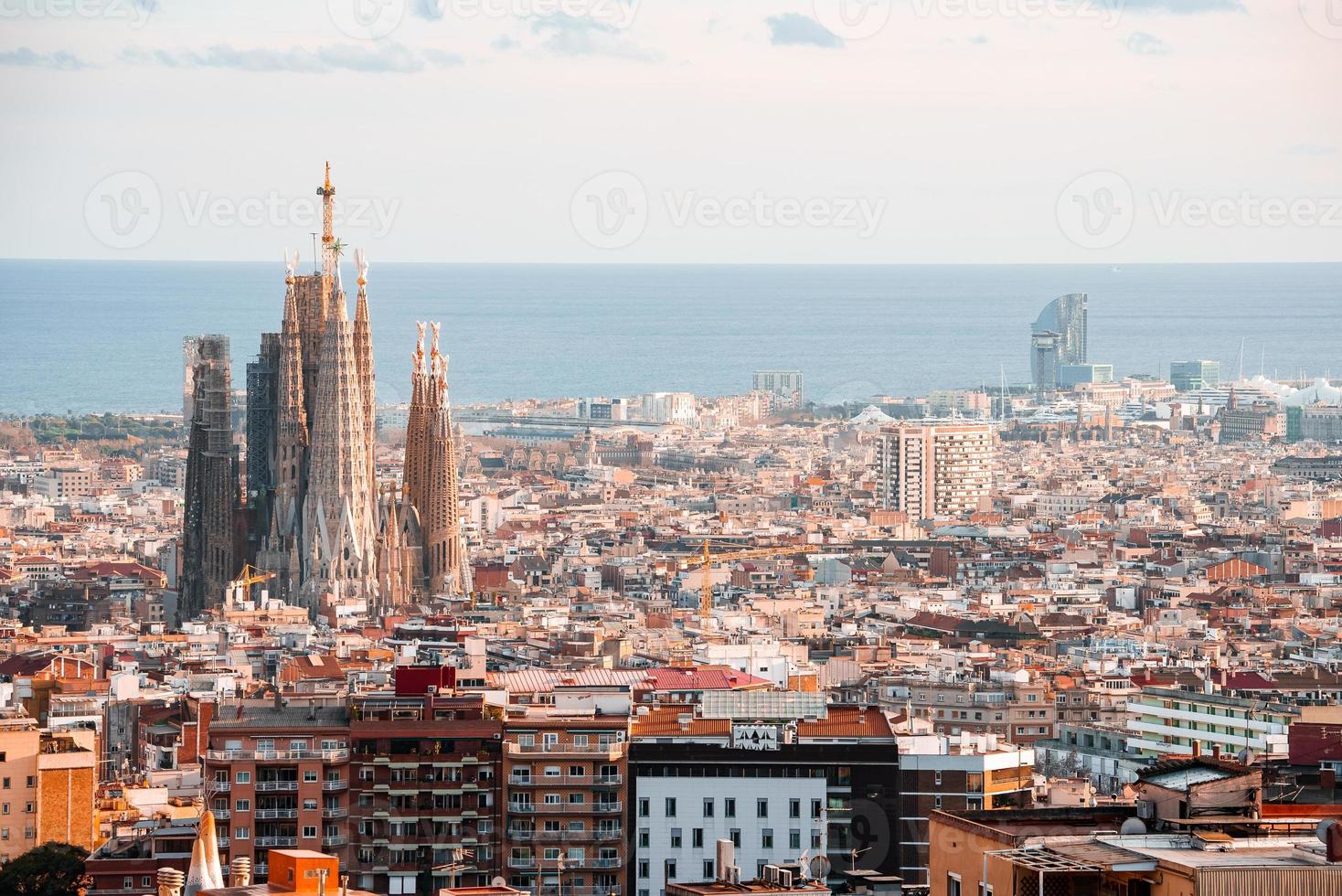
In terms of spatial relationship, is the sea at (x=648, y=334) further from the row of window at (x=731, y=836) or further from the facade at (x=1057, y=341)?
the row of window at (x=731, y=836)

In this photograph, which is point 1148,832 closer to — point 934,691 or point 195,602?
point 934,691

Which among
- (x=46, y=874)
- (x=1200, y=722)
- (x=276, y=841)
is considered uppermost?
(x=1200, y=722)

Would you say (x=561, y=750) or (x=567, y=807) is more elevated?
(x=561, y=750)

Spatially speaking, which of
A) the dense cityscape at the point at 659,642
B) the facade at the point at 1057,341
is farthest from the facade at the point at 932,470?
the facade at the point at 1057,341

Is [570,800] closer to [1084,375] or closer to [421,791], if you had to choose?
[421,791]

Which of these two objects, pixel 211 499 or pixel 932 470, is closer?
pixel 211 499

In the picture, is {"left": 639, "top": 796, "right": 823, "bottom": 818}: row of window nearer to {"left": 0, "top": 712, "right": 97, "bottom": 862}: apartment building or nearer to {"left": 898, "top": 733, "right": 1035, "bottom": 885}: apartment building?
{"left": 898, "top": 733, "right": 1035, "bottom": 885}: apartment building

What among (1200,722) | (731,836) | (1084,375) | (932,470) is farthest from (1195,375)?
(731,836)
